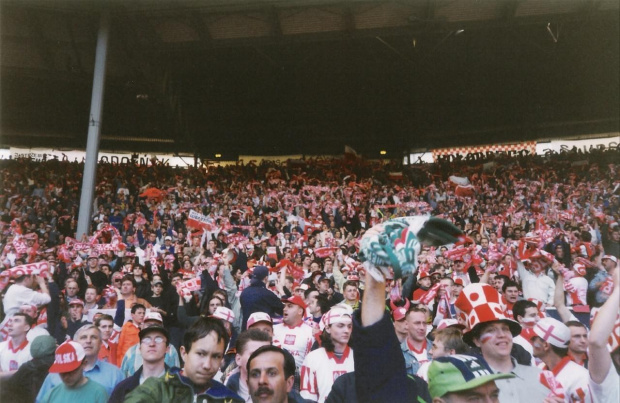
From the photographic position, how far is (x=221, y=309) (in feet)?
20.6

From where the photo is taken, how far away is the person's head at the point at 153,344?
4.58 m

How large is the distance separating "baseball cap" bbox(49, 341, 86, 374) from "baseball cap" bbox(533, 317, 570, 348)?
3562mm

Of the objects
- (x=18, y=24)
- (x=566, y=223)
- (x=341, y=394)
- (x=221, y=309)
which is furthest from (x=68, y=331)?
(x=18, y=24)

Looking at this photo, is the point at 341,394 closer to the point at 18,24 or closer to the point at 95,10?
the point at 95,10

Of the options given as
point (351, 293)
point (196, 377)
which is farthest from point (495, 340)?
point (351, 293)

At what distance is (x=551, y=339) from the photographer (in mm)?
4039

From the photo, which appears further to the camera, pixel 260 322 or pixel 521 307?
pixel 260 322

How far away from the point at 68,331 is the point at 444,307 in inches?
207

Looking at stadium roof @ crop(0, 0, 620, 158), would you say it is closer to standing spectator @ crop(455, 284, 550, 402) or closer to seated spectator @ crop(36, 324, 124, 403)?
seated spectator @ crop(36, 324, 124, 403)

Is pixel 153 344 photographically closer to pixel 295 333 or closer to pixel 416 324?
pixel 295 333

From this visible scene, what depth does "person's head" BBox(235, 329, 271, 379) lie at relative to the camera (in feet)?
14.1

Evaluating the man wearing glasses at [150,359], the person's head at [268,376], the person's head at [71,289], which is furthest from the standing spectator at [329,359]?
the person's head at [71,289]

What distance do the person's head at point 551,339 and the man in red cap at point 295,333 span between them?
8.52 feet

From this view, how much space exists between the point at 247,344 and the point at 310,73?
22824 mm
